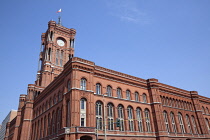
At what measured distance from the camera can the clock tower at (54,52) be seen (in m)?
62.6

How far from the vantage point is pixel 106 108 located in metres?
35.9

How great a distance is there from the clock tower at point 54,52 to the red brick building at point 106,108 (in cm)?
117

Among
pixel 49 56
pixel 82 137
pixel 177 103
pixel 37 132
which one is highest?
pixel 49 56

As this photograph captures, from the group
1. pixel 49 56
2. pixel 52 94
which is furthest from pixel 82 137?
pixel 49 56

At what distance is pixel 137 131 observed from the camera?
38.1m

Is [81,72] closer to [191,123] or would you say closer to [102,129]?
[102,129]

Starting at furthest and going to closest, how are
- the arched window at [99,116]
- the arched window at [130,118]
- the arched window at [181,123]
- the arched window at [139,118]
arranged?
1. the arched window at [181,123]
2. the arched window at [139,118]
3. the arched window at [130,118]
4. the arched window at [99,116]

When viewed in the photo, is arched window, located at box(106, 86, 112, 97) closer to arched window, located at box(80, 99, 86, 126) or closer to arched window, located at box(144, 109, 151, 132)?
arched window, located at box(80, 99, 86, 126)

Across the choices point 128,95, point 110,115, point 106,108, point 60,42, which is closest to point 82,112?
point 106,108

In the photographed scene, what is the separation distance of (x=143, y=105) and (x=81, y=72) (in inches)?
724

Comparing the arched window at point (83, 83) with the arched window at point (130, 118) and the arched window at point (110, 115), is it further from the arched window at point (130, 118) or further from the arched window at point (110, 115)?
the arched window at point (130, 118)

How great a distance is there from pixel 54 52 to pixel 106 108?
131 feet

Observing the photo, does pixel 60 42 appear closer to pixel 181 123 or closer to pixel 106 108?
pixel 106 108

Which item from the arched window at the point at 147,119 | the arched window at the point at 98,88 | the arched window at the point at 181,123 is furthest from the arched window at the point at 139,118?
the arched window at the point at 181,123
